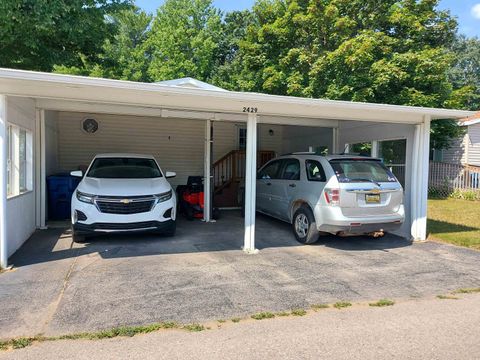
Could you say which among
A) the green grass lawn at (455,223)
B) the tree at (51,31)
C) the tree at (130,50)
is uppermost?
the tree at (130,50)

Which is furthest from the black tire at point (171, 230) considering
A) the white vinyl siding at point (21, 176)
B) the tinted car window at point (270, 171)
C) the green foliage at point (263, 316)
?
the green foliage at point (263, 316)

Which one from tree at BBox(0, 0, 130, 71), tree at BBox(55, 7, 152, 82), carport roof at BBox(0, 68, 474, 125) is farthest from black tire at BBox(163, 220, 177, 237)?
tree at BBox(55, 7, 152, 82)

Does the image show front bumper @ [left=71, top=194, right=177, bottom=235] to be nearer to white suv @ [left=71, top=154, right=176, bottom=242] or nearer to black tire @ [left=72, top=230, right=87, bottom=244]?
white suv @ [left=71, top=154, right=176, bottom=242]

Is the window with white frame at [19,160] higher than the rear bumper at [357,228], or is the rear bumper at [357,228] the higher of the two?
the window with white frame at [19,160]

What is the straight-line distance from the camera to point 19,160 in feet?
23.2

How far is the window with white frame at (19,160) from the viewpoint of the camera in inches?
261

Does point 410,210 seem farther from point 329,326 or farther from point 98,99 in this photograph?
point 98,99

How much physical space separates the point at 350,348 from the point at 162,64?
82.6 feet

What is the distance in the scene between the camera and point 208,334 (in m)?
3.65

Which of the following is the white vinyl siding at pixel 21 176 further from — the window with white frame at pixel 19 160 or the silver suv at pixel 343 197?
the silver suv at pixel 343 197

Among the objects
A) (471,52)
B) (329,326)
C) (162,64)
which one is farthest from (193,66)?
(471,52)

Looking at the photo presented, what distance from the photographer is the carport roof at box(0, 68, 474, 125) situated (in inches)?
209

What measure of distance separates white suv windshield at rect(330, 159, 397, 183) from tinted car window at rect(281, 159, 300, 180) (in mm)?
1072

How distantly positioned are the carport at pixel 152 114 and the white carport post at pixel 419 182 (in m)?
0.02
